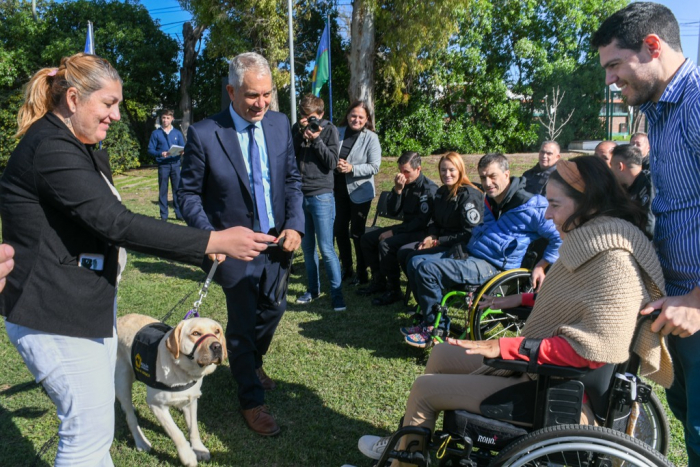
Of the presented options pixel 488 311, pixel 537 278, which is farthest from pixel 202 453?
pixel 537 278

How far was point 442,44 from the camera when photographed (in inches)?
590

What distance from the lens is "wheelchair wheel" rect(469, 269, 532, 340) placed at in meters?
4.04

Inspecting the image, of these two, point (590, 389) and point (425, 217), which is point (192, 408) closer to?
point (590, 389)

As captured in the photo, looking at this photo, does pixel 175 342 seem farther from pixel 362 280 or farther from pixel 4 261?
pixel 362 280

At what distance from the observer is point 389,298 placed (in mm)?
5820

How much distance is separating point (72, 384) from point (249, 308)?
1450mm

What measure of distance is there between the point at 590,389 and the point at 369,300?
387cm

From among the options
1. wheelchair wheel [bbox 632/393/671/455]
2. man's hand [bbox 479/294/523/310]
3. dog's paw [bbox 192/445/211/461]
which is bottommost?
dog's paw [bbox 192/445/211/461]

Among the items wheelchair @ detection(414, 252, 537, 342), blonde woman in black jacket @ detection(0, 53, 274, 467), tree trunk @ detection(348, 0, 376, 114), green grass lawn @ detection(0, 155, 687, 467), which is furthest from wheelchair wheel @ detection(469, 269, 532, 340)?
tree trunk @ detection(348, 0, 376, 114)

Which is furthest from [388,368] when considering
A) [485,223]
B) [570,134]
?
[570,134]

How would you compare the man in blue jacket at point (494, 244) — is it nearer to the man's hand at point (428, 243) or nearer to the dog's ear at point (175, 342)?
the man's hand at point (428, 243)

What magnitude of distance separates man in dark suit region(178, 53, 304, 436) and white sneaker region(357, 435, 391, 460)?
70cm

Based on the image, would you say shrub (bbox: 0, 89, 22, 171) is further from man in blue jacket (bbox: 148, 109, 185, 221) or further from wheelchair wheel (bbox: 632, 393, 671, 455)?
wheelchair wheel (bbox: 632, 393, 671, 455)

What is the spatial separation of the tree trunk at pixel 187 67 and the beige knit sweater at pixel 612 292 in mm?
21594
